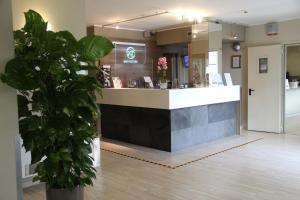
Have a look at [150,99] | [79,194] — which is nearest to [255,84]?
[150,99]

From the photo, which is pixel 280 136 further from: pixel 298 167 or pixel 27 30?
pixel 27 30

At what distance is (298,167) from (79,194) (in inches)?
135

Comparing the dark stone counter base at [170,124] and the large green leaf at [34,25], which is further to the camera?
the dark stone counter base at [170,124]

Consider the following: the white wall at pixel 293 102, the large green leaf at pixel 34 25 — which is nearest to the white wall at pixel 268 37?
the white wall at pixel 293 102

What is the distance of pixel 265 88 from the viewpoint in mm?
7473

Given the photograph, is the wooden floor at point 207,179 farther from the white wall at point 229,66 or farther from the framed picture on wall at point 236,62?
the framed picture on wall at point 236,62

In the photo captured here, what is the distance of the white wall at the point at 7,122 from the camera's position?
2.29 m

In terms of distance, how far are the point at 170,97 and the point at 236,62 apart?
11.2 feet

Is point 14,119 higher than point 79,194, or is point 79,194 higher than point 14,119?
point 14,119

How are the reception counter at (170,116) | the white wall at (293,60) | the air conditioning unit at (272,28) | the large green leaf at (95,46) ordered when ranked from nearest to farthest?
1. the large green leaf at (95,46)
2. the reception counter at (170,116)
3. the air conditioning unit at (272,28)
4. the white wall at (293,60)

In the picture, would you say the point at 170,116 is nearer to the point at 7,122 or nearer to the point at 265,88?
the point at 265,88

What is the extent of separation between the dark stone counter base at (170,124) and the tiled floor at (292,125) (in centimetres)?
135

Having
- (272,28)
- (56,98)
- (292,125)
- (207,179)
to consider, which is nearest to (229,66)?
(272,28)

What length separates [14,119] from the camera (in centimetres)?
235
